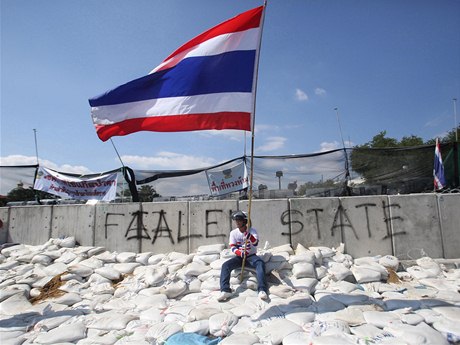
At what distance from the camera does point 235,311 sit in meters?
3.44

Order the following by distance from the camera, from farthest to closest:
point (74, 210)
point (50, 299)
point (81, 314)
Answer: point (74, 210) → point (50, 299) → point (81, 314)

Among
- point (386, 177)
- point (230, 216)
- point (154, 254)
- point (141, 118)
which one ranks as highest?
point (141, 118)

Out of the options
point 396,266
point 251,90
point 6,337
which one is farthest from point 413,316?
point 6,337

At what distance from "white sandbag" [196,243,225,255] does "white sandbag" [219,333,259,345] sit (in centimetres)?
231

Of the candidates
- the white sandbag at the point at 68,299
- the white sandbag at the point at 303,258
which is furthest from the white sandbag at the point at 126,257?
the white sandbag at the point at 303,258

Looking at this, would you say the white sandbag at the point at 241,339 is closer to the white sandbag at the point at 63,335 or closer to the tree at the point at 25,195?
the white sandbag at the point at 63,335

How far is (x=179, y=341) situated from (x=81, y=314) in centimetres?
167

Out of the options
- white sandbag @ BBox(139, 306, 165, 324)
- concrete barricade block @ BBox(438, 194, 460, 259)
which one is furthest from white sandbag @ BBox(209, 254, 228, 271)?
concrete barricade block @ BBox(438, 194, 460, 259)

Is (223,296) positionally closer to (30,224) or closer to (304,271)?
(304,271)

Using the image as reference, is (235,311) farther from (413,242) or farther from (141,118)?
(413,242)

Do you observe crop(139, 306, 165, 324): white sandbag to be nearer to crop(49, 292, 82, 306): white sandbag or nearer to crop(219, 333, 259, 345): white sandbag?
crop(219, 333, 259, 345): white sandbag

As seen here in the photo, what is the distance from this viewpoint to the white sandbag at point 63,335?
2982mm

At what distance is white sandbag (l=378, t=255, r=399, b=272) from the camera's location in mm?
4758

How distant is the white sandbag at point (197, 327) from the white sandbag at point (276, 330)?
533mm
